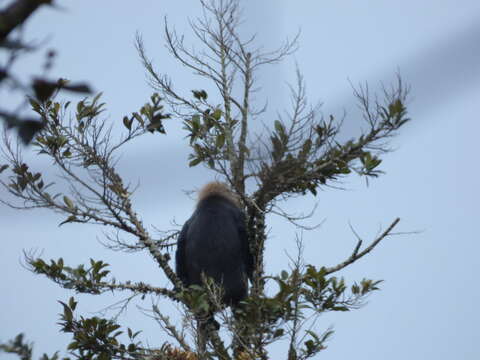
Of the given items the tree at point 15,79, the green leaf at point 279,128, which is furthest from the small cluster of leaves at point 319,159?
the tree at point 15,79

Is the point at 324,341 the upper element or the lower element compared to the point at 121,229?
lower

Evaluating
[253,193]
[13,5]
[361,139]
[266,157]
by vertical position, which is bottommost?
[13,5]

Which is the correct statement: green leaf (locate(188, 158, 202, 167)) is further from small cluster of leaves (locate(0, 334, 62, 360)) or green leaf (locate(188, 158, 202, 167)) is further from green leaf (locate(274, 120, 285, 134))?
small cluster of leaves (locate(0, 334, 62, 360))

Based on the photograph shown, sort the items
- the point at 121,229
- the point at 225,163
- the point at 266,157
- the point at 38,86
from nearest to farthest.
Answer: the point at 38,86 → the point at 266,157 → the point at 225,163 → the point at 121,229

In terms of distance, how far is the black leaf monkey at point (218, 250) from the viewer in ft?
18.5

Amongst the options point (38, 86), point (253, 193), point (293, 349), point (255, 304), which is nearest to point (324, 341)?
point (293, 349)

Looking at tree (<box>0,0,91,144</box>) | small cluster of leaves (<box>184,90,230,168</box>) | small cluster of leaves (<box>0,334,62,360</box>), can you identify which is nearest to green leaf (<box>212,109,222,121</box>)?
small cluster of leaves (<box>184,90,230,168</box>)

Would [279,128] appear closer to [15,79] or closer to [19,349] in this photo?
[19,349]

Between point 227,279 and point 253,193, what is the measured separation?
3.56ft

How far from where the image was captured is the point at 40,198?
5199 millimetres

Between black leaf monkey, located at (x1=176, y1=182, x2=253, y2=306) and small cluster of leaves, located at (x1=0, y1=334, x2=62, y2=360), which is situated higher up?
black leaf monkey, located at (x1=176, y1=182, x2=253, y2=306)

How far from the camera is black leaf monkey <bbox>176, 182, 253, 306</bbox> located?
5.64 m

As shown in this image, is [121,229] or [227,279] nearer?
[121,229]

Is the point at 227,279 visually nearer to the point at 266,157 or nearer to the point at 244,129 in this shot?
the point at 244,129
